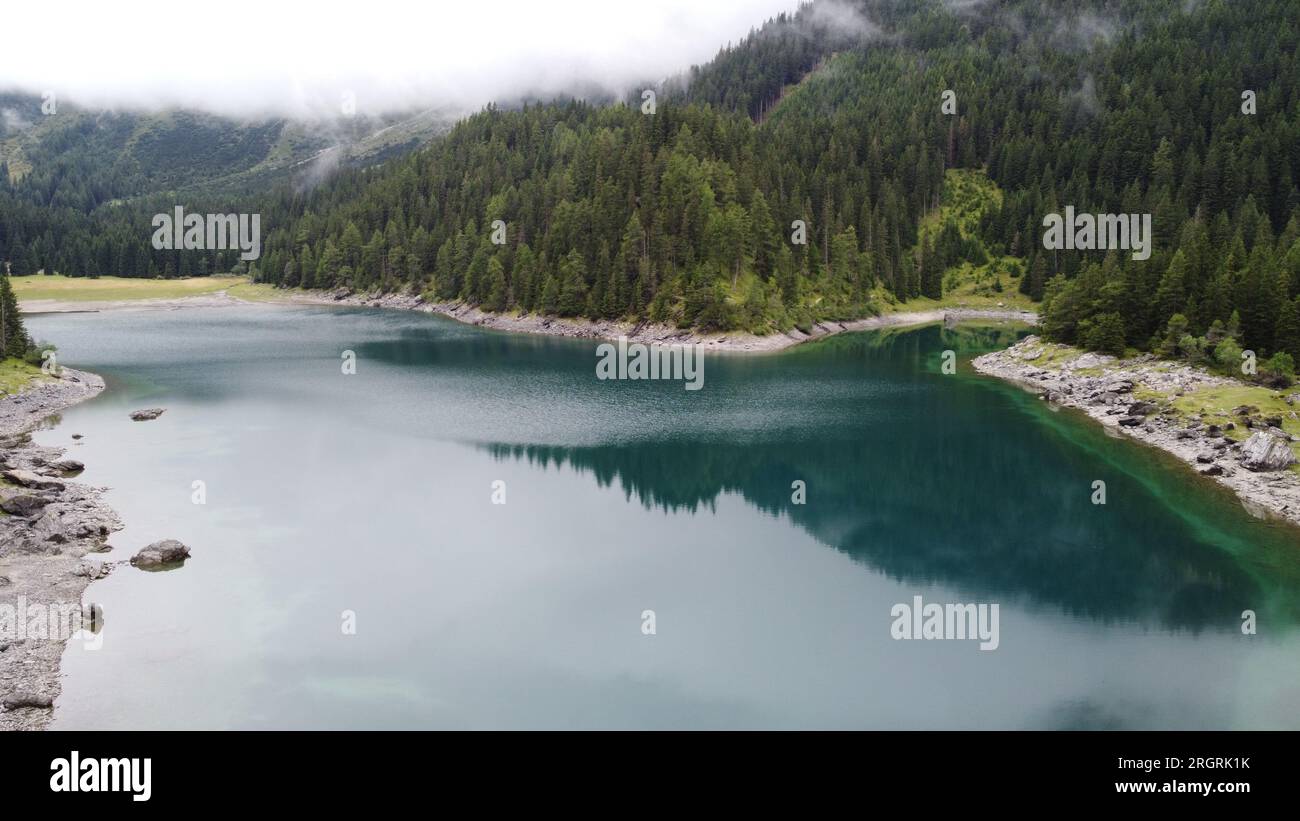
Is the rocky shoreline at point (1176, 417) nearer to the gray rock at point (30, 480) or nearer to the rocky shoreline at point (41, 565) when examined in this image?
the rocky shoreline at point (41, 565)

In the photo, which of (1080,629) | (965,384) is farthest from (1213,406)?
(1080,629)

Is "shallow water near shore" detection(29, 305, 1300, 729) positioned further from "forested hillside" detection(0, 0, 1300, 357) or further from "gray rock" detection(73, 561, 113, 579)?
"forested hillside" detection(0, 0, 1300, 357)

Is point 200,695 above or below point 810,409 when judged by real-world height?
below

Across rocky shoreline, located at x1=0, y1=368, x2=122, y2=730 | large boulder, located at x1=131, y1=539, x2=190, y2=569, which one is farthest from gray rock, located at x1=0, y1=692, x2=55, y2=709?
large boulder, located at x1=131, y1=539, x2=190, y2=569

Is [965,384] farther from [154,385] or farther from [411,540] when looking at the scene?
[154,385]

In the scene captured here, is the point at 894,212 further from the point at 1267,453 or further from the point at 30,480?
the point at 30,480
